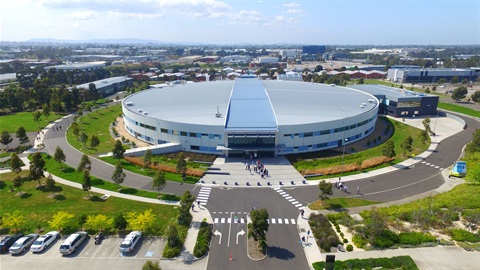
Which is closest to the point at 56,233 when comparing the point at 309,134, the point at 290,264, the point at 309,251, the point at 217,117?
the point at 290,264

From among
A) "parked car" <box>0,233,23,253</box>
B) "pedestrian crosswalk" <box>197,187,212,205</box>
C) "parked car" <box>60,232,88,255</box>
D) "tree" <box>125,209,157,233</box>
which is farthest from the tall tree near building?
"pedestrian crosswalk" <box>197,187,212,205</box>

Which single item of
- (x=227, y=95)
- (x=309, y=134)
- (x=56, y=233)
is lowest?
(x=56, y=233)

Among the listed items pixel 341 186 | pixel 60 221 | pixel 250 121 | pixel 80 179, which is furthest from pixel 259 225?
pixel 80 179

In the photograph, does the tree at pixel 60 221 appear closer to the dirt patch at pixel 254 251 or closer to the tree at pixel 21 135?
the dirt patch at pixel 254 251

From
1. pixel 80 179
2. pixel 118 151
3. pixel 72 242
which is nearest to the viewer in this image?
pixel 72 242

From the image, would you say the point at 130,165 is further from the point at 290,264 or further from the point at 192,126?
the point at 290,264

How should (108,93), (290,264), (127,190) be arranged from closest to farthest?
(290,264)
(127,190)
(108,93)

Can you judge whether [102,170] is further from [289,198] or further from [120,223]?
[289,198]
